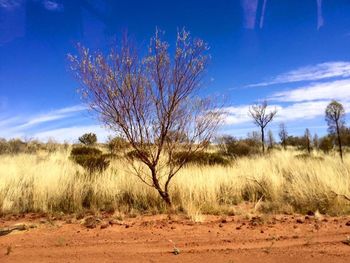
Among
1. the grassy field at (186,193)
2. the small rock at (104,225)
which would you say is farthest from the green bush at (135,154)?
the small rock at (104,225)

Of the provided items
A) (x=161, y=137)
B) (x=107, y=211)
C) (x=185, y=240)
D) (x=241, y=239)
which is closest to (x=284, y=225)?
(x=241, y=239)

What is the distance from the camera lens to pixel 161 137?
33.2 feet

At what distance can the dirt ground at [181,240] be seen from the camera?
643cm

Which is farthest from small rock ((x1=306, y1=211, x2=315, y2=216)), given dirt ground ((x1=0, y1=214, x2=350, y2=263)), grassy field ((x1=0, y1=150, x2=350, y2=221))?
dirt ground ((x1=0, y1=214, x2=350, y2=263))

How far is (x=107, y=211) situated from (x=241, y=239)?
410 centimetres

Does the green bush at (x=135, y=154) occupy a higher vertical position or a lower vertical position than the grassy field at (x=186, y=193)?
higher

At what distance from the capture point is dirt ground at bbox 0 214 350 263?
643 centimetres

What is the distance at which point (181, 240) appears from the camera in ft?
24.1

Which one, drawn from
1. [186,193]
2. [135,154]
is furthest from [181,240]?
[135,154]

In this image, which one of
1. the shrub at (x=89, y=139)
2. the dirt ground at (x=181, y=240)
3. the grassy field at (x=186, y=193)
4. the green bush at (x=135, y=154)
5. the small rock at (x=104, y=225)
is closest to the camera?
the dirt ground at (x=181, y=240)

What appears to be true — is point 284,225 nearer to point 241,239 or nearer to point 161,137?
point 241,239

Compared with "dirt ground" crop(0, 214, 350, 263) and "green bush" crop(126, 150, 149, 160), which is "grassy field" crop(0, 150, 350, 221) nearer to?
"green bush" crop(126, 150, 149, 160)

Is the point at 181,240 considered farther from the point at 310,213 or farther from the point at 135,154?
the point at 135,154

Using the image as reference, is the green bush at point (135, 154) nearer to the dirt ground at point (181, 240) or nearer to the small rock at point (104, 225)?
the dirt ground at point (181, 240)
